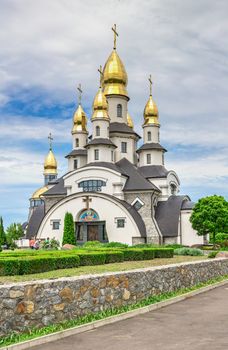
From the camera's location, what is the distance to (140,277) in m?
12.0

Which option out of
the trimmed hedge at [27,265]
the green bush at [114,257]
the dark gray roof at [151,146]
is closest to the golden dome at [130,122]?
the dark gray roof at [151,146]

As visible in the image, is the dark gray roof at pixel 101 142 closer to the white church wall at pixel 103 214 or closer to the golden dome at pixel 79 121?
the white church wall at pixel 103 214

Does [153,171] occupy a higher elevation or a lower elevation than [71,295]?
higher

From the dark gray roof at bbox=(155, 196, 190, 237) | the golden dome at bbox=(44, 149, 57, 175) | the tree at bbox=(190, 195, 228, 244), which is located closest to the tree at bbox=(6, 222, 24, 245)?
the golden dome at bbox=(44, 149, 57, 175)

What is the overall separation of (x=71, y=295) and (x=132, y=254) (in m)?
13.8

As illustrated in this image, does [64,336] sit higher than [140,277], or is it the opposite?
[140,277]

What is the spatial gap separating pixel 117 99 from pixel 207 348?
46.4 m

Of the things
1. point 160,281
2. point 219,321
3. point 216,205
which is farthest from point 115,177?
point 219,321

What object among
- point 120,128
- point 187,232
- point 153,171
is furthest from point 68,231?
point 120,128

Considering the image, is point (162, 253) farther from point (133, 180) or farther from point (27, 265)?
point (133, 180)

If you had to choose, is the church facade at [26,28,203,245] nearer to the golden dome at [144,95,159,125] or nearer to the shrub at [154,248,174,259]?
the golden dome at [144,95,159,125]

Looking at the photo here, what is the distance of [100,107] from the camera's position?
161 feet

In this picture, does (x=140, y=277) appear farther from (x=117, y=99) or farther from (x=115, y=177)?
(x=117, y=99)

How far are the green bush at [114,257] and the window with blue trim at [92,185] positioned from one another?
25.0 metres
